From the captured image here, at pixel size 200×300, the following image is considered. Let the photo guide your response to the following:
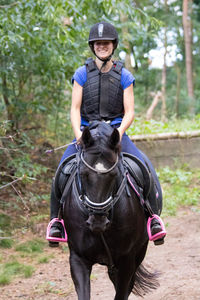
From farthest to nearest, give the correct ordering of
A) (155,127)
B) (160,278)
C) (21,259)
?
(155,127) → (21,259) → (160,278)

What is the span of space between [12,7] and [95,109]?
3.70 metres

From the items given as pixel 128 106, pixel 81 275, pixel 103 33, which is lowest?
pixel 81 275

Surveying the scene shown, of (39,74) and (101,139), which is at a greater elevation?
(39,74)

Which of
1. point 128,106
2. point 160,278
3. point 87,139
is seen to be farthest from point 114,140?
point 160,278

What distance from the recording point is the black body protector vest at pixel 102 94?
450cm

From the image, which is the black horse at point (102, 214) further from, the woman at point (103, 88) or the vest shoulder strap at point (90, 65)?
the vest shoulder strap at point (90, 65)

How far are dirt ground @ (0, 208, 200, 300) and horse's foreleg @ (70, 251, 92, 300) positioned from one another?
6.01ft

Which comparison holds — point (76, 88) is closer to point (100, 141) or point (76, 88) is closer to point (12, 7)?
point (100, 141)

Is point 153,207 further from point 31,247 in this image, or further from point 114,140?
point 31,247

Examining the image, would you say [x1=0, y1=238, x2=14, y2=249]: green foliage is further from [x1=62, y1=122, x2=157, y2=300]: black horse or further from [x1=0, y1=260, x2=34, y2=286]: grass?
[x1=62, y1=122, x2=157, y2=300]: black horse

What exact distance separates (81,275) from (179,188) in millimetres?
7122

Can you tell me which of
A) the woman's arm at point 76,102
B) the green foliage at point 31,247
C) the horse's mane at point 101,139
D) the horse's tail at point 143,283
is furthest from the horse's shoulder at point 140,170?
the green foliage at point 31,247

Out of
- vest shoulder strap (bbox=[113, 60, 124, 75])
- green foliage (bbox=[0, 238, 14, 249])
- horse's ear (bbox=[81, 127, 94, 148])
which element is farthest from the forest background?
horse's ear (bbox=[81, 127, 94, 148])

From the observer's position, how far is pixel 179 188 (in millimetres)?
11016
